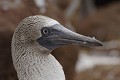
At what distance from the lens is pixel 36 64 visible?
14.0 ft

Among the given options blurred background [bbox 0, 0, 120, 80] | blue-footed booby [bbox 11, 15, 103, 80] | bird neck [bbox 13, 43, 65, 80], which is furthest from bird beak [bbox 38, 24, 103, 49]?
blurred background [bbox 0, 0, 120, 80]

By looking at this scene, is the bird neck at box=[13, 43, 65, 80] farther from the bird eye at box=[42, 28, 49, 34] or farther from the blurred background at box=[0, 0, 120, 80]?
the blurred background at box=[0, 0, 120, 80]

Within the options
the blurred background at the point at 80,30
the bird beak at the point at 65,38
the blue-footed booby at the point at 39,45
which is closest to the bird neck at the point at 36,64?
the blue-footed booby at the point at 39,45

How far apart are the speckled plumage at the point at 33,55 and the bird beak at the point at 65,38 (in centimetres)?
7

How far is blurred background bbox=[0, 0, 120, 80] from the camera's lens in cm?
712

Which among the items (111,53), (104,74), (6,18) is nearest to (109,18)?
(111,53)

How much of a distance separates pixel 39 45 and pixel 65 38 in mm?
254

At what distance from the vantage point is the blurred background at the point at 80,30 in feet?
23.4

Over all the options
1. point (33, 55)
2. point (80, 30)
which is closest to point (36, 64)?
point (33, 55)

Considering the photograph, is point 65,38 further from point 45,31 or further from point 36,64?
point 36,64

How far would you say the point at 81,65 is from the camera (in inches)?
446

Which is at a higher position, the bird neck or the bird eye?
the bird eye

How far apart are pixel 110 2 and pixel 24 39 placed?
13.3 metres

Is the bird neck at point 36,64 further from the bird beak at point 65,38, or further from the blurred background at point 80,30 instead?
the blurred background at point 80,30
